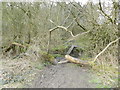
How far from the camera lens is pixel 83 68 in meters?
5.20

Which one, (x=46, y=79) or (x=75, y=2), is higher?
(x=75, y=2)

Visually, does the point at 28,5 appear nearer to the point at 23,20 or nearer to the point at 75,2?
the point at 23,20

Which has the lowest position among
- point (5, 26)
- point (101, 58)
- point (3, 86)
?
point (3, 86)

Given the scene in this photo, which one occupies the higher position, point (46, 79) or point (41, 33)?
point (41, 33)

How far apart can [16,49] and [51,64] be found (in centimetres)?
280

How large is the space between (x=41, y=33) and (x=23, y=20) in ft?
4.71

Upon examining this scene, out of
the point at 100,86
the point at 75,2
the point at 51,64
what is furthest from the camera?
the point at 75,2

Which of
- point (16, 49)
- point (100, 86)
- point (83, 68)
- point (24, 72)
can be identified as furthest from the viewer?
point (16, 49)

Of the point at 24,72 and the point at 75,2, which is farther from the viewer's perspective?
the point at 75,2

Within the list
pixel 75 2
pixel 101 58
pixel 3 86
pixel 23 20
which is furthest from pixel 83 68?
pixel 23 20

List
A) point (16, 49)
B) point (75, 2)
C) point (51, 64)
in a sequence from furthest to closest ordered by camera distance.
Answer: point (16, 49) < point (75, 2) < point (51, 64)

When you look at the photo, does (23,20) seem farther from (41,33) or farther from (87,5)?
(87,5)

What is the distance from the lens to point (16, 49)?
24.4ft

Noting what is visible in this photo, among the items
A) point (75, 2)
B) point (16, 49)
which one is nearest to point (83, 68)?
point (75, 2)
